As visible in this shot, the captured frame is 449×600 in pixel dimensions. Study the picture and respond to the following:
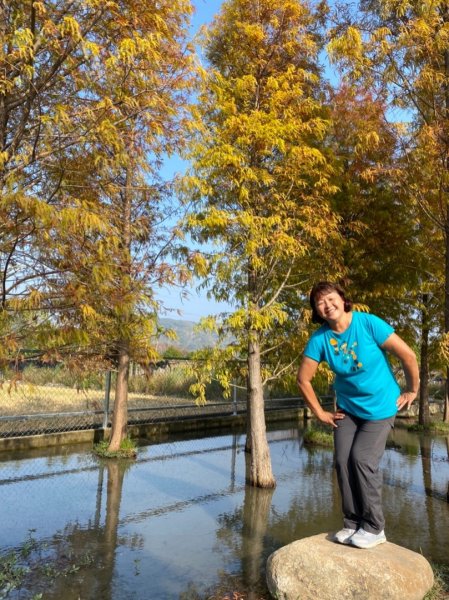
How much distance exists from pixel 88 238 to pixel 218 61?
6.49m

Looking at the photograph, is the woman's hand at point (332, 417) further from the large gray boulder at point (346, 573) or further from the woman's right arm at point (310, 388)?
the large gray boulder at point (346, 573)

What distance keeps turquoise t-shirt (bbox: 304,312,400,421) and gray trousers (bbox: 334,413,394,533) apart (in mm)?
93

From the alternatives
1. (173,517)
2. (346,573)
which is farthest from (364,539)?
(173,517)

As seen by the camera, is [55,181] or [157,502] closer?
[55,181]

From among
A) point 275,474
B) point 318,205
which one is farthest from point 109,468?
point 318,205

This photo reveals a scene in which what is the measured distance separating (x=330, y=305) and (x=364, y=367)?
478mm

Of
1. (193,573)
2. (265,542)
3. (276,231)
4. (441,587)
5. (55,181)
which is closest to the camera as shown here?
(441,587)

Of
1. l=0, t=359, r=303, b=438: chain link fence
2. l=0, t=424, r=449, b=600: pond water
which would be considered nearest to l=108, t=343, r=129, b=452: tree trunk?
l=0, t=359, r=303, b=438: chain link fence

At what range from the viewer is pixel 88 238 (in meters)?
3.67

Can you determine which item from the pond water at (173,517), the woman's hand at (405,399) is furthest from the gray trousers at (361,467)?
the pond water at (173,517)

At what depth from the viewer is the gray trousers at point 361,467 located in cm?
367

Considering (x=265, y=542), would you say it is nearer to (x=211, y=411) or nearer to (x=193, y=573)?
(x=193, y=573)

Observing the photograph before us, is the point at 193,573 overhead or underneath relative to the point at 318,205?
underneath

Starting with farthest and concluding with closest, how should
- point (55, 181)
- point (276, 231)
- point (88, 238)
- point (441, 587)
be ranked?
1. point (276, 231)
2. point (55, 181)
3. point (441, 587)
4. point (88, 238)
